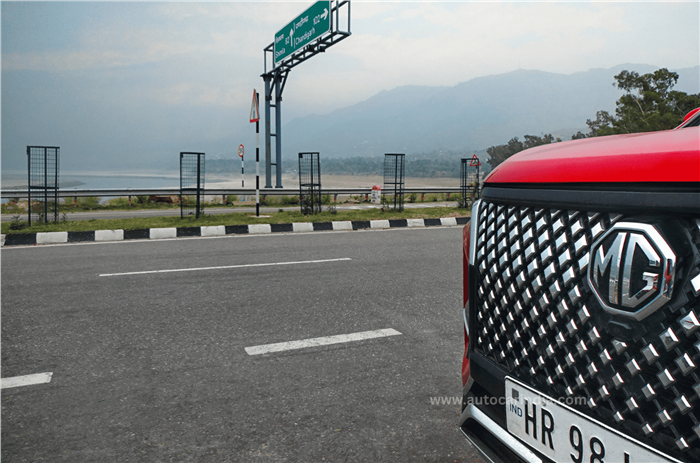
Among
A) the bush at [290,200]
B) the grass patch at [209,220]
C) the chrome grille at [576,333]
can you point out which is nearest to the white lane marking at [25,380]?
the chrome grille at [576,333]

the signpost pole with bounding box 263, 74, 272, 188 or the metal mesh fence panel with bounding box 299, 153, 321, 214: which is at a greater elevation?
the signpost pole with bounding box 263, 74, 272, 188

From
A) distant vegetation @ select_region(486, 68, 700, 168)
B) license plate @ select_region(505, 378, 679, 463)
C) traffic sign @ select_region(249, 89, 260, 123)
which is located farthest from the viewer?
distant vegetation @ select_region(486, 68, 700, 168)

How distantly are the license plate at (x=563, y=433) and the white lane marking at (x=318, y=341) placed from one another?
2367 mm

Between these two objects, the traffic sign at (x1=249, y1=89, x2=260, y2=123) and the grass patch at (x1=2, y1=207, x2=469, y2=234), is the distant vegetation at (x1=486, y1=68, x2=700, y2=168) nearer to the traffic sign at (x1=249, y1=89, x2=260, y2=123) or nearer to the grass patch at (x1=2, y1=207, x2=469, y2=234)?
the grass patch at (x1=2, y1=207, x2=469, y2=234)

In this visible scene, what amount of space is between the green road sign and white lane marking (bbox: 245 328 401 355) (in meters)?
18.7

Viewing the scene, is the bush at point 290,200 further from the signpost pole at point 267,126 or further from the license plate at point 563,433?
the license plate at point 563,433

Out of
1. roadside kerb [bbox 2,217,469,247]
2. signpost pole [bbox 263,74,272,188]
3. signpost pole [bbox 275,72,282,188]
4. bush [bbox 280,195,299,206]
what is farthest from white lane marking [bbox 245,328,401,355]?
signpost pole [bbox 263,74,272,188]

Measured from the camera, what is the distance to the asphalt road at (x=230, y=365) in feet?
8.43

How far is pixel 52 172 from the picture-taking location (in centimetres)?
1245

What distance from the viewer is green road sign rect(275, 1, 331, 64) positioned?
68.6 ft

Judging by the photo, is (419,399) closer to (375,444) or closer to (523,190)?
(375,444)

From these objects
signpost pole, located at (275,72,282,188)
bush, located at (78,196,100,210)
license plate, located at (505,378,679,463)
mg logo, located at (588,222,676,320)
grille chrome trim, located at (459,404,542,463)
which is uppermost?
signpost pole, located at (275,72,282,188)

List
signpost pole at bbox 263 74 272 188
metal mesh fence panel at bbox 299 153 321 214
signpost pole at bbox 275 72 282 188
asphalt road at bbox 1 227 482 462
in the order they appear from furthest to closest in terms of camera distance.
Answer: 1. signpost pole at bbox 263 74 272 188
2. signpost pole at bbox 275 72 282 188
3. metal mesh fence panel at bbox 299 153 321 214
4. asphalt road at bbox 1 227 482 462

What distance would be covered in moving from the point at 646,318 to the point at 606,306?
94mm
